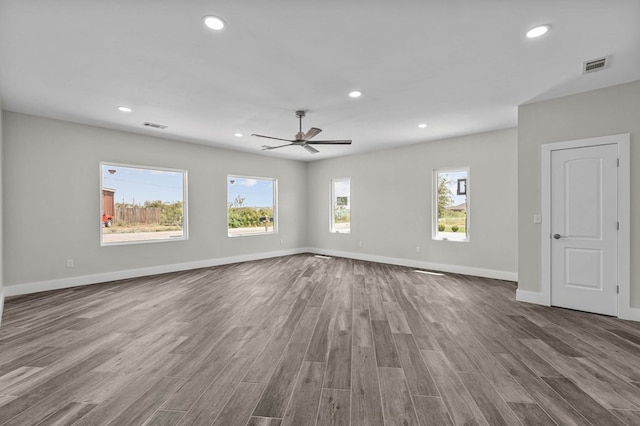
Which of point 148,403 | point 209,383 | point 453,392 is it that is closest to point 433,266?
point 453,392

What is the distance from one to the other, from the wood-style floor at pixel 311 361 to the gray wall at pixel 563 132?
0.71 meters

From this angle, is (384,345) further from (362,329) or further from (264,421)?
(264,421)

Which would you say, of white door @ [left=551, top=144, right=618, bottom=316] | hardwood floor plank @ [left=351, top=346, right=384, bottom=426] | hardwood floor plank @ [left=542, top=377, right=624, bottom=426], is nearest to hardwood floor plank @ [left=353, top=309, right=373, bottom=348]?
hardwood floor plank @ [left=351, top=346, right=384, bottom=426]

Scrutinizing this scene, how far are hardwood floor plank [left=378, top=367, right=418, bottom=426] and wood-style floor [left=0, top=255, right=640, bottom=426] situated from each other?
0.03 feet

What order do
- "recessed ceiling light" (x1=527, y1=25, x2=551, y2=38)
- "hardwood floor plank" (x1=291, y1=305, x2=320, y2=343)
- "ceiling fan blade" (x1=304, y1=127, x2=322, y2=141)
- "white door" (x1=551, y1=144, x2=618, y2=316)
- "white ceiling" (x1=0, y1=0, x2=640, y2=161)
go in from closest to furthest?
"white ceiling" (x1=0, y1=0, x2=640, y2=161)
"recessed ceiling light" (x1=527, y1=25, x2=551, y2=38)
"hardwood floor plank" (x1=291, y1=305, x2=320, y2=343)
"white door" (x1=551, y1=144, x2=618, y2=316)
"ceiling fan blade" (x1=304, y1=127, x2=322, y2=141)

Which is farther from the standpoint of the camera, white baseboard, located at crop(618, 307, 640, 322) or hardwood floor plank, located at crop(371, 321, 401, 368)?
white baseboard, located at crop(618, 307, 640, 322)

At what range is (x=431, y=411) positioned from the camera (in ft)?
6.12

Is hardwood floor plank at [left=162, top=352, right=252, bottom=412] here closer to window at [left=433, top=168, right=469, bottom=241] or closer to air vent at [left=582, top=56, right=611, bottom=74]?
air vent at [left=582, top=56, right=611, bottom=74]

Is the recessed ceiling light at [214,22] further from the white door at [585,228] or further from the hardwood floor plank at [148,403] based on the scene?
the white door at [585,228]

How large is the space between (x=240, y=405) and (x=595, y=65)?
4.60 m

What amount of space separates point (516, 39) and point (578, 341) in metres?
2.94

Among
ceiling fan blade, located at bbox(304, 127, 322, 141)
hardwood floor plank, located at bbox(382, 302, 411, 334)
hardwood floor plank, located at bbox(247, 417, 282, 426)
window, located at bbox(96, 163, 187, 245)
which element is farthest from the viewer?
window, located at bbox(96, 163, 187, 245)

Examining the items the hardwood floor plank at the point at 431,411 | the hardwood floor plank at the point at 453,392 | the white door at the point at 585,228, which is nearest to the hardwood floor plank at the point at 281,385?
the hardwood floor plank at the point at 431,411

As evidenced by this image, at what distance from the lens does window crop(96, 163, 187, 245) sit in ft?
18.2
